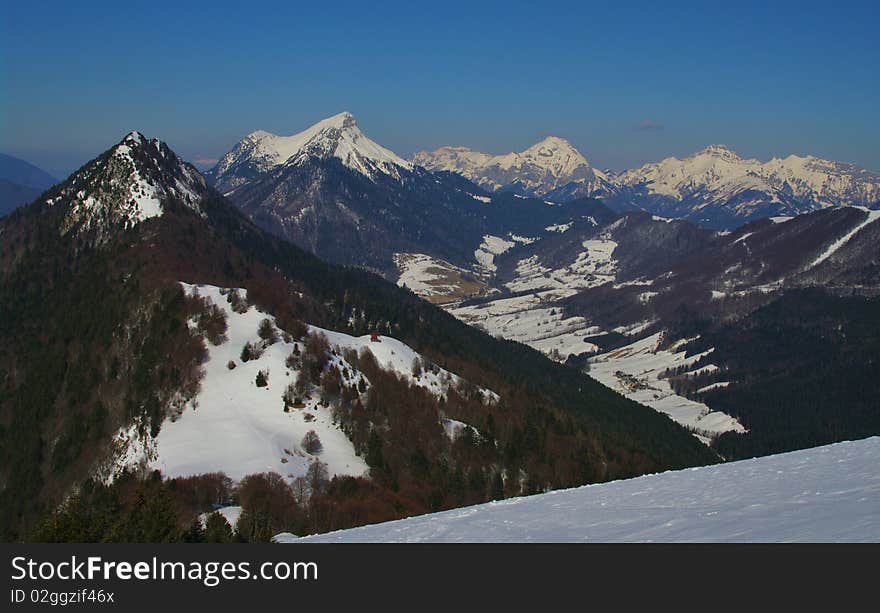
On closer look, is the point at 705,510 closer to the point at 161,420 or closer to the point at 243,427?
the point at 243,427

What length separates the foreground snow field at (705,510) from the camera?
100 feet

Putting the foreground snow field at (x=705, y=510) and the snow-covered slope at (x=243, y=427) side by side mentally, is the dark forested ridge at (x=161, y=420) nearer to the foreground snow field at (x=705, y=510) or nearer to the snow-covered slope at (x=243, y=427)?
the snow-covered slope at (x=243, y=427)

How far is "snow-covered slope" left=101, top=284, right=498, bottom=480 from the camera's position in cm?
9931

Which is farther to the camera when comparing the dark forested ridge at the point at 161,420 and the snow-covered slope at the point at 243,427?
the snow-covered slope at the point at 243,427

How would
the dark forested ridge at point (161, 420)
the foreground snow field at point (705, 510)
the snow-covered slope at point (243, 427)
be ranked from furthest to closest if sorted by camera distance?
the snow-covered slope at point (243, 427), the dark forested ridge at point (161, 420), the foreground snow field at point (705, 510)

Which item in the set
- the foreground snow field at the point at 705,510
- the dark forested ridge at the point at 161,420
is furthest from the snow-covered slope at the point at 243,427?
the foreground snow field at the point at 705,510

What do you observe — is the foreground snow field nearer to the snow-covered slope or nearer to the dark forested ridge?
the dark forested ridge

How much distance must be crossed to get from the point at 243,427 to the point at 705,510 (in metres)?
83.9

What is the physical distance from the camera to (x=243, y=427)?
350 feet

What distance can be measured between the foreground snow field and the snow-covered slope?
59594 millimetres

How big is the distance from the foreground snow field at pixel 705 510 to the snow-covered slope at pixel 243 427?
59.6 m

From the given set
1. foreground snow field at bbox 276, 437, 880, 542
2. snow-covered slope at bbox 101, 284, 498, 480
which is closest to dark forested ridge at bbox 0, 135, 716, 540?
snow-covered slope at bbox 101, 284, 498, 480

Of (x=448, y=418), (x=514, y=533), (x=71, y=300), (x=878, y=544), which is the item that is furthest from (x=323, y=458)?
(x=71, y=300)

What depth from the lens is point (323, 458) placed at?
10669 centimetres
